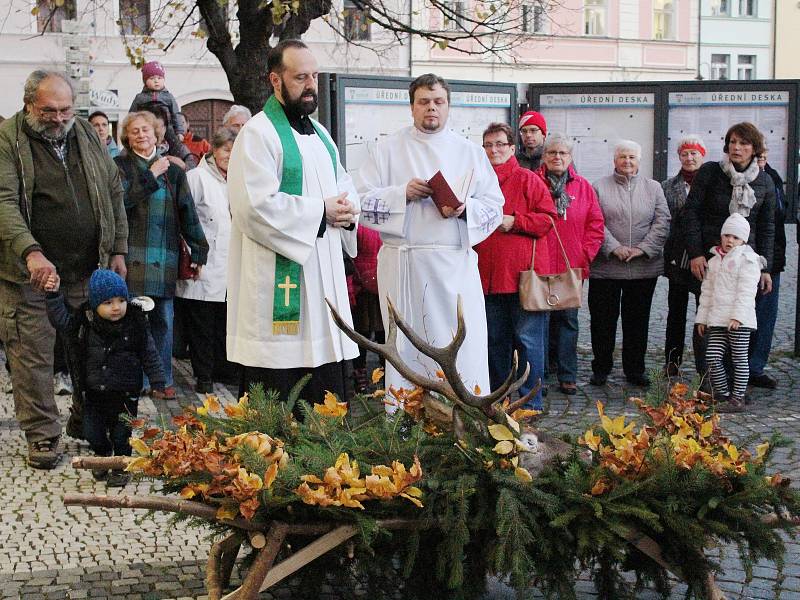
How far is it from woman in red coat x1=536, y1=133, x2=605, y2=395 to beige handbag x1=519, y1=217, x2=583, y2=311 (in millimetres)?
138

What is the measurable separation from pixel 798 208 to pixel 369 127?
3.77 m

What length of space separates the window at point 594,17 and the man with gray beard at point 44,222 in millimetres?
32638

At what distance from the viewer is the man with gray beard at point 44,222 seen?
22.3 feet

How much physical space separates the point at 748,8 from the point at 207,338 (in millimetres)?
39763

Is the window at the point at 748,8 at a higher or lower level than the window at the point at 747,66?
higher

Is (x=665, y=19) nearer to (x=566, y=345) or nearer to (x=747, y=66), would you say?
(x=747, y=66)

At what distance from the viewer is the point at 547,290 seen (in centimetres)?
828

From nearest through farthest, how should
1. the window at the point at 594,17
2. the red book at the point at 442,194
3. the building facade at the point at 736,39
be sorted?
the red book at the point at 442,194 < the window at the point at 594,17 < the building facade at the point at 736,39

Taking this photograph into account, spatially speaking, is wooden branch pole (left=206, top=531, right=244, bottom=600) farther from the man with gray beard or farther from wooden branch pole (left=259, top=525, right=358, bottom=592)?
the man with gray beard

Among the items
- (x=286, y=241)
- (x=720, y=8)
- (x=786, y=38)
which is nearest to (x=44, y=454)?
(x=286, y=241)

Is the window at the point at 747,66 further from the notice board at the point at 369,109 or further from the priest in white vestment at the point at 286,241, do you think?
the priest in white vestment at the point at 286,241

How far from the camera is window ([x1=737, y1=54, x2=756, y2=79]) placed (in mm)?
44594

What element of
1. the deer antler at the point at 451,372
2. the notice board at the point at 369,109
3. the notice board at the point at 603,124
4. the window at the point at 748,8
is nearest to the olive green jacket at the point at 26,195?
the notice board at the point at 369,109

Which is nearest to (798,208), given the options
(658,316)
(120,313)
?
(658,316)
